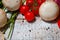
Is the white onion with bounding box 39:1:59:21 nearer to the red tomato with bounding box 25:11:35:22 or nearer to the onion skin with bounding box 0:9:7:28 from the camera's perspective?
the red tomato with bounding box 25:11:35:22

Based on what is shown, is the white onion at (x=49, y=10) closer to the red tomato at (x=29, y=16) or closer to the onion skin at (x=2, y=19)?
the red tomato at (x=29, y=16)

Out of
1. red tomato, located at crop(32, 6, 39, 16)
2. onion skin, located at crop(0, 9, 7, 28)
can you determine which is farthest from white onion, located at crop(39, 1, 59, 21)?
onion skin, located at crop(0, 9, 7, 28)

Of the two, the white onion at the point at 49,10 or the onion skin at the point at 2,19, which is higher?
the white onion at the point at 49,10

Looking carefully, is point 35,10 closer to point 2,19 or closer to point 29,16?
point 29,16

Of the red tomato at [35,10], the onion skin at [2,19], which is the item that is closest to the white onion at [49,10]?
the red tomato at [35,10]

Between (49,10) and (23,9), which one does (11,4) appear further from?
(49,10)

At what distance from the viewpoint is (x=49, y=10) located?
2.54 feet

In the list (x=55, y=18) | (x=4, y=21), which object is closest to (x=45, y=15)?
(x=55, y=18)

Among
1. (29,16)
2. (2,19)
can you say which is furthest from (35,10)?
(2,19)

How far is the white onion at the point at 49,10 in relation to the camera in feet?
2.54

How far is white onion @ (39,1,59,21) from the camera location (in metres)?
0.77

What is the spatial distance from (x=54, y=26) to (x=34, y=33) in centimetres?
9

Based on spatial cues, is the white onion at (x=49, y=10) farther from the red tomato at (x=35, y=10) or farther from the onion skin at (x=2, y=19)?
the onion skin at (x=2, y=19)

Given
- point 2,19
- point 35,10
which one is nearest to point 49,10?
point 35,10
